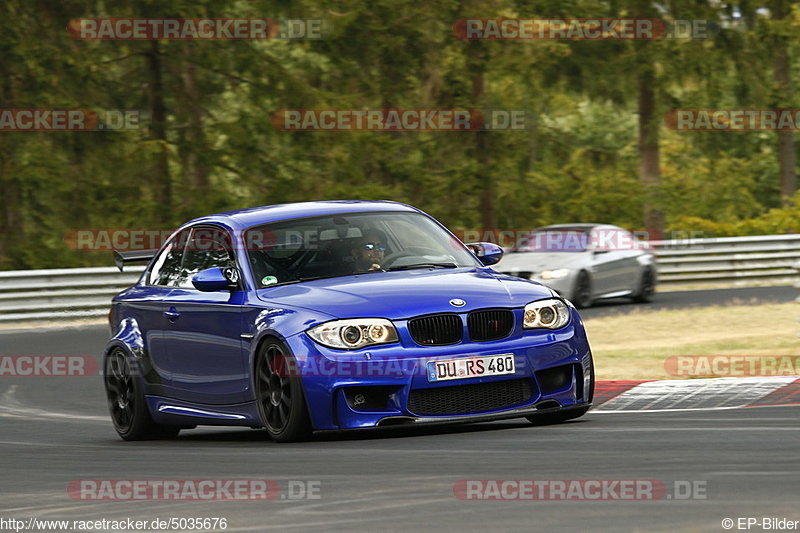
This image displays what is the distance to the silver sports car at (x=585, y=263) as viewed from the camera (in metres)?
22.4

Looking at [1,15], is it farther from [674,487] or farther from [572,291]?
[674,487]

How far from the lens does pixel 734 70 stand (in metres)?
38.5

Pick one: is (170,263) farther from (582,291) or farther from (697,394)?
(582,291)

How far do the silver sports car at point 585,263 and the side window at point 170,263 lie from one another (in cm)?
1161

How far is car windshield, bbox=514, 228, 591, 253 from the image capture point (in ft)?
76.9

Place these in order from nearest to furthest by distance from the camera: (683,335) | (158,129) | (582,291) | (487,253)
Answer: (487,253) → (683,335) → (582,291) → (158,129)

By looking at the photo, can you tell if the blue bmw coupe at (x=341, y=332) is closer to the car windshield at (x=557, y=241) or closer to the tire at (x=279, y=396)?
the tire at (x=279, y=396)

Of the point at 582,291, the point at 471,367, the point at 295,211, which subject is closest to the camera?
the point at 471,367

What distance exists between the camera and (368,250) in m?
9.39

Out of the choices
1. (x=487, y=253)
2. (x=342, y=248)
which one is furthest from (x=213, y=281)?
(x=487, y=253)

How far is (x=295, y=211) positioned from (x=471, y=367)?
6.79ft

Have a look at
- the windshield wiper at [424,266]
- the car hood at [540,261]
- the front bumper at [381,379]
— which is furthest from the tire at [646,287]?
the front bumper at [381,379]

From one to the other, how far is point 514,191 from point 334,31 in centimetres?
643

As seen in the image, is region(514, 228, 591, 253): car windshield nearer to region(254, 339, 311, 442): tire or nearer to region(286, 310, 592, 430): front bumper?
region(254, 339, 311, 442): tire
